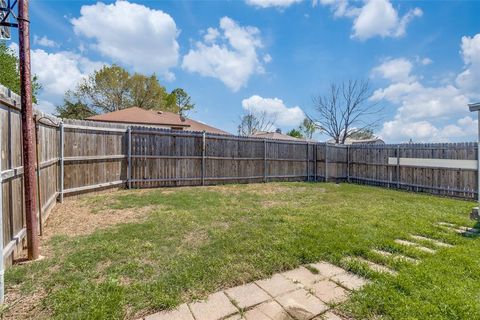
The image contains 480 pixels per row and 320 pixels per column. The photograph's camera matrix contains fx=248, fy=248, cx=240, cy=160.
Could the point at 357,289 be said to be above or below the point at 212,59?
below

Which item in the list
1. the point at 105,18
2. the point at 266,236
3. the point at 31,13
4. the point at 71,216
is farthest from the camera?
the point at 105,18

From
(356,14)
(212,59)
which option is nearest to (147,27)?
(212,59)

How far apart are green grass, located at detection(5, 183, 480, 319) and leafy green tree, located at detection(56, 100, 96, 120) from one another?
2455 centimetres

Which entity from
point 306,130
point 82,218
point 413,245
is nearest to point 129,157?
point 82,218

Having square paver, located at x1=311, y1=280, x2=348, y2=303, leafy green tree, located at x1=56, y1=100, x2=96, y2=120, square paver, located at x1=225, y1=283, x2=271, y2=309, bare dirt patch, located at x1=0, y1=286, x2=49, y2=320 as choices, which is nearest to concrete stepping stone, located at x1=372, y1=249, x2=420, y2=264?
square paver, located at x1=311, y1=280, x2=348, y2=303

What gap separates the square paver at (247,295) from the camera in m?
2.04

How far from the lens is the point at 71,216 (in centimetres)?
455

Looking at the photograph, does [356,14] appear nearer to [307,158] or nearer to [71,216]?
[307,158]

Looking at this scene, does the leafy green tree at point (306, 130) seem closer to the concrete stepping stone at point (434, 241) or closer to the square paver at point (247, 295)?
the concrete stepping stone at point (434, 241)

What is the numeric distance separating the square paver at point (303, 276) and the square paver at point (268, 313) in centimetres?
51

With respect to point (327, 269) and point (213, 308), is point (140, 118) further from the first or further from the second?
point (213, 308)

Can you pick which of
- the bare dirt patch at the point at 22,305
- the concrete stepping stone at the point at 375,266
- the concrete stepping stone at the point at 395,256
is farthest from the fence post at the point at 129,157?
the concrete stepping stone at the point at 395,256

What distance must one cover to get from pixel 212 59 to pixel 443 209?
13669 millimetres

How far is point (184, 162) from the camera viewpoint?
876cm
